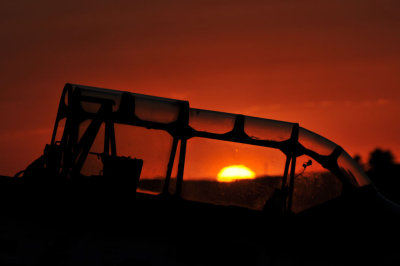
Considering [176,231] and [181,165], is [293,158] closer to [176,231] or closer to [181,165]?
[181,165]

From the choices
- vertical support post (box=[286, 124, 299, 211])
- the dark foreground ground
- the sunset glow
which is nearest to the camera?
the dark foreground ground

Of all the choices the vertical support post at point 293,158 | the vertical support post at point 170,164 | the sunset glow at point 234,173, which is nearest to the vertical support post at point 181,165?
the vertical support post at point 170,164

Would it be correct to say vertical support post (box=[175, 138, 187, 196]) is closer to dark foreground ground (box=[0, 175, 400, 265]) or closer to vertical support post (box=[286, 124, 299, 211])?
dark foreground ground (box=[0, 175, 400, 265])

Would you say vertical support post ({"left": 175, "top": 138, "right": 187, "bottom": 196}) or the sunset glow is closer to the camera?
vertical support post ({"left": 175, "top": 138, "right": 187, "bottom": 196})

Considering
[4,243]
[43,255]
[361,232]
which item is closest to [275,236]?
[361,232]

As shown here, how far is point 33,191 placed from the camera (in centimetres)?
696

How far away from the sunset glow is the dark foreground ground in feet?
2.30

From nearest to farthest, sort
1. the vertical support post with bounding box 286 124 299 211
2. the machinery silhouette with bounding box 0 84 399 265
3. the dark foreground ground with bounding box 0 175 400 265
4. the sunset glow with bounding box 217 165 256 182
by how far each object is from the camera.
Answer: the dark foreground ground with bounding box 0 175 400 265 < the machinery silhouette with bounding box 0 84 399 265 < the vertical support post with bounding box 286 124 299 211 < the sunset glow with bounding box 217 165 256 182

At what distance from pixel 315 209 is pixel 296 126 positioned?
1427mm

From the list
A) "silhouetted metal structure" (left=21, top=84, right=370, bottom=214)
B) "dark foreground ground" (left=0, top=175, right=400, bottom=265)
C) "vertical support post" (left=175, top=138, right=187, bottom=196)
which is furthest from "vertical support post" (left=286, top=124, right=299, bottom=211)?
"vertical support post" (left=175, top=138, right=187, bottom=196)

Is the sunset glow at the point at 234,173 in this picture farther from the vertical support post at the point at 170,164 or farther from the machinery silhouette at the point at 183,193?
the vertical support post at the point at 170,164

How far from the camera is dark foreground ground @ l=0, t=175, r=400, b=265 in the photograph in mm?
6660

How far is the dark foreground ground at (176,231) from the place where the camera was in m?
6.66

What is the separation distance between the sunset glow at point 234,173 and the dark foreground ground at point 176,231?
0.70 metres
